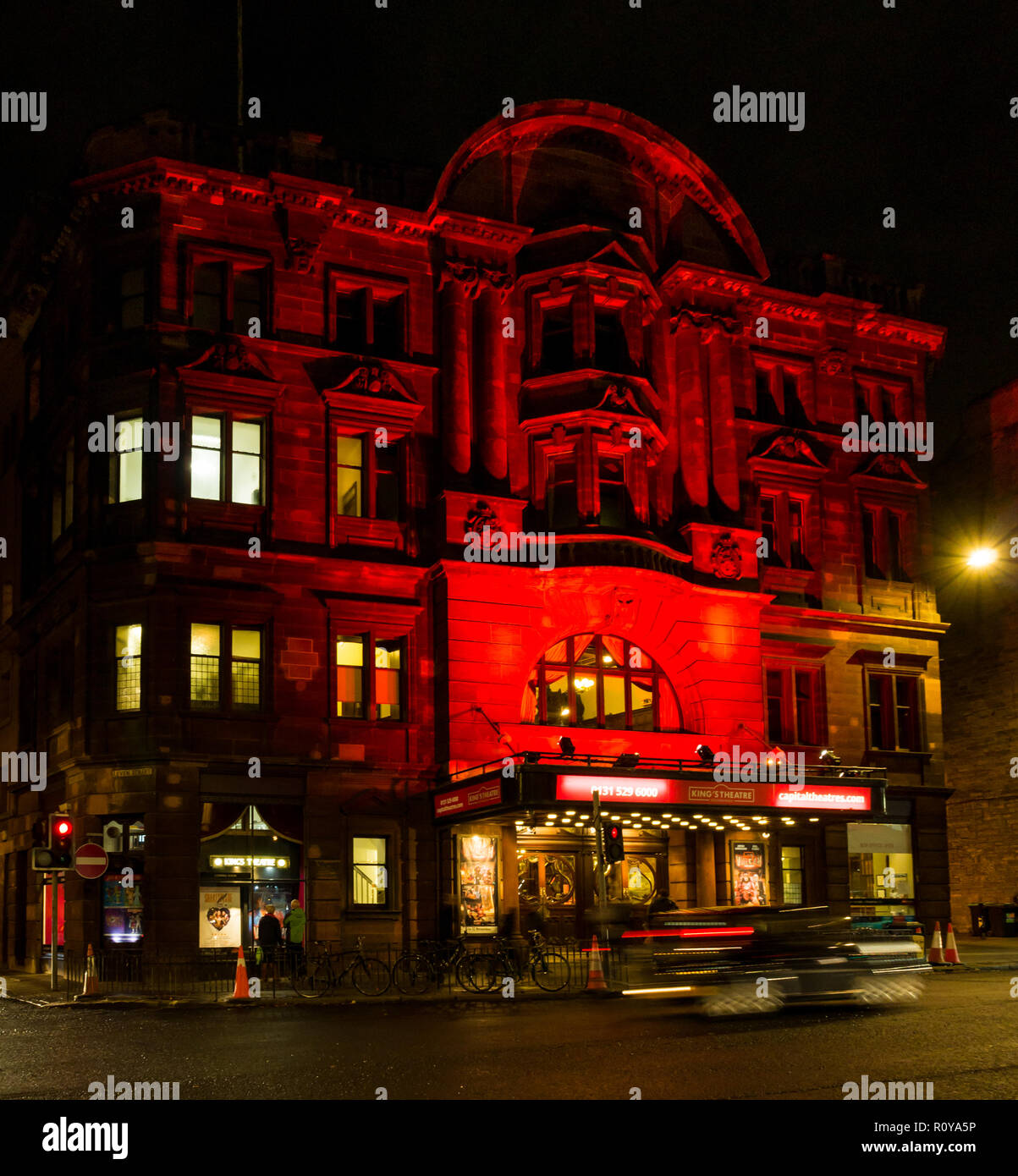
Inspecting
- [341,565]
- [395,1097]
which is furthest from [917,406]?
[395,1097]

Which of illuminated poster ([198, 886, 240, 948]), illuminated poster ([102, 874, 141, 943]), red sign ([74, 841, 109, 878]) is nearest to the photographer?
red sign ([74, 841, 109, 878])

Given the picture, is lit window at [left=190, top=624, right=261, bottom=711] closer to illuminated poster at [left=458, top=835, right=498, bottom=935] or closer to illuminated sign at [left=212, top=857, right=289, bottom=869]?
illuminated sign at [left=212, top=857, right=289, bottom=869]

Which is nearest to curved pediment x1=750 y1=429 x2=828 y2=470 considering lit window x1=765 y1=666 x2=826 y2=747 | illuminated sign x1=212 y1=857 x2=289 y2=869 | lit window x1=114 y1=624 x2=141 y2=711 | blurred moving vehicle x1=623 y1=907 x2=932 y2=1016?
lit window x1=765 y1=666 x2=826 y2=747

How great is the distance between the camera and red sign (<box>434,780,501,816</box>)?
2915cm

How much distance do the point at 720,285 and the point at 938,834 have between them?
16.9 metres

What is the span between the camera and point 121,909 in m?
30.4

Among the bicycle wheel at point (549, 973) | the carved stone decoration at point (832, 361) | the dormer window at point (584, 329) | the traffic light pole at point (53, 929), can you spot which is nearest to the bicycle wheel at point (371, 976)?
the bicycle wheel at point (549, 973)

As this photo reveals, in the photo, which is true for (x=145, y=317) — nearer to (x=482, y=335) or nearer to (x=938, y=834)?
(x=482, y=335)

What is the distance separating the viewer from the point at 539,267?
36.9 metres

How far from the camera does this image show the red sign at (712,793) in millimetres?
29406

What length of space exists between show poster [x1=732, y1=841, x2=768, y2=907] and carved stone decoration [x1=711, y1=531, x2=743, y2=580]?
23.3ft

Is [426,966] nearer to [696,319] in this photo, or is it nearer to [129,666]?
[129,666]

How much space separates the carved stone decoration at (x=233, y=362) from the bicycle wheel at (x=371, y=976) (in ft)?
47.2

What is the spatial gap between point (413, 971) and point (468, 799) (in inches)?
194
